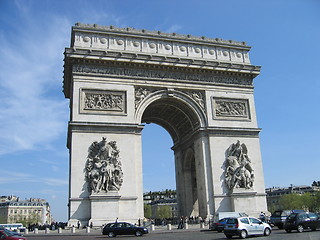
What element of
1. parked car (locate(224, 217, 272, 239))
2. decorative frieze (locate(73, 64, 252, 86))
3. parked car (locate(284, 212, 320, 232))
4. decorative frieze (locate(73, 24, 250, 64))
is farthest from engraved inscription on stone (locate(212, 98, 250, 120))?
parked car (locate(224, 217, 272, 239))

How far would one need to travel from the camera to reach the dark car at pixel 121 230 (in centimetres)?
2164

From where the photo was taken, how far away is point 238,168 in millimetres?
30406

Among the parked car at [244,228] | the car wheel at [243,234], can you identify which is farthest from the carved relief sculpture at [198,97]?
the car wheel at [243,234]

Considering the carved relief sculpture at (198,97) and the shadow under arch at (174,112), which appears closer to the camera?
the shadow under arch at (174,112)

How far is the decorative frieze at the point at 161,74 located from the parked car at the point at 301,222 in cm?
1548

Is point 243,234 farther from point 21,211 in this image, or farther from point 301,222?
point 21,211

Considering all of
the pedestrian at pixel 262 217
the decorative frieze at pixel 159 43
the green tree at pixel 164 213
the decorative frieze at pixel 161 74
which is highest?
the decorative frieze at pixel 159 43

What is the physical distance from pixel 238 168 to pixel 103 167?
11.4m

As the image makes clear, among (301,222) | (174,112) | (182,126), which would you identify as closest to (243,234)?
(301,222)

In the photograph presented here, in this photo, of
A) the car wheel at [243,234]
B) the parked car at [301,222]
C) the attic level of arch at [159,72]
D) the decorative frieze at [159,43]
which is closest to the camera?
the car wheel at [243,234]

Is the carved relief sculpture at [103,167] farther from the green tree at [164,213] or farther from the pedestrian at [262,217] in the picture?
the green tree at [164,213]

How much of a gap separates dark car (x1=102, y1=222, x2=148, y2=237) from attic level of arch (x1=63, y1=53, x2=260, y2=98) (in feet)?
42.6

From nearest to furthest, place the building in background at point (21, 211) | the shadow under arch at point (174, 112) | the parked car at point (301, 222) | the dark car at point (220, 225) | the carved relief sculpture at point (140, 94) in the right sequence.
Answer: the parked car at point (301, 222), the dark car at point (220, 225), the carved relief sculpture at point (140, 94), the shadow under arch at point (174, 112), the building in background at point (21, 211)

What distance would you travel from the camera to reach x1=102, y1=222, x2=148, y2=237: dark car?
21.6 m
